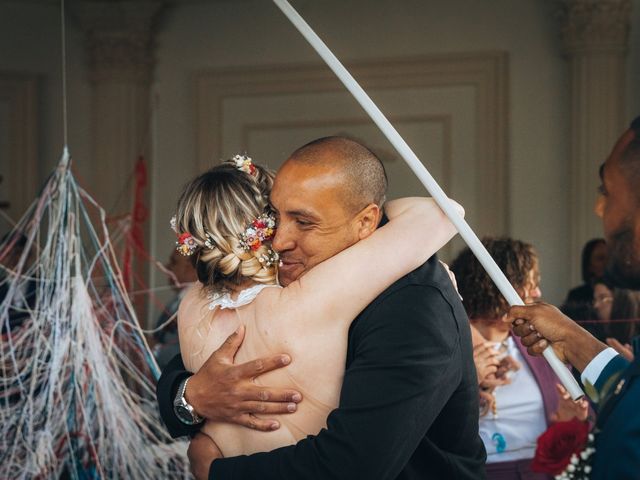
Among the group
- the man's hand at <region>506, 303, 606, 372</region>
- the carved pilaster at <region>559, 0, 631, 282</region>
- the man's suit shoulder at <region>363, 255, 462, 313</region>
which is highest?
the carved pilaster at <region>559, 0, 631, 282</region>

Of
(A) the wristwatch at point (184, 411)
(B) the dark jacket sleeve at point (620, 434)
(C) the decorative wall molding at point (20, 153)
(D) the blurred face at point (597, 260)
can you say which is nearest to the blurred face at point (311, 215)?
(A) the wristwatch at point (184, 411)

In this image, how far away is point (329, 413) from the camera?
1.73 metres

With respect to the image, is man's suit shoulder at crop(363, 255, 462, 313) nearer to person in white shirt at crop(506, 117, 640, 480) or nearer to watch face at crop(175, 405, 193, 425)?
person in white shirt at crop(506, 117, 640, 480)

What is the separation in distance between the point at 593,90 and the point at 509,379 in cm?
269

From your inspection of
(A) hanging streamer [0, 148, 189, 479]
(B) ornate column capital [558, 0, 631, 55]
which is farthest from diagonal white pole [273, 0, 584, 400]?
(B) ornate column capital [558, 0, 631, 55]

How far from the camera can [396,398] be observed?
1.63 meters

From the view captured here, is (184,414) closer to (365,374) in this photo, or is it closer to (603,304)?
(365,374)

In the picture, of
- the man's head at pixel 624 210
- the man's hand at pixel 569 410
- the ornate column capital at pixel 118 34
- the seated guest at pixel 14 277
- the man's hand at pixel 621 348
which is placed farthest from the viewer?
the ornate column capital at pixel 118 34

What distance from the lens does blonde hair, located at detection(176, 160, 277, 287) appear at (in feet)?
6.13

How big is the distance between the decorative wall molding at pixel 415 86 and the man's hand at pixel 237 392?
386 cm

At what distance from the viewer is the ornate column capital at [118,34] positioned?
230 inches

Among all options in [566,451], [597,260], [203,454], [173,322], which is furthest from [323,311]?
[597,260]

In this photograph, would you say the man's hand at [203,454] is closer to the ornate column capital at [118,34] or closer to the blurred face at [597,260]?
the blurred face at [597,260]

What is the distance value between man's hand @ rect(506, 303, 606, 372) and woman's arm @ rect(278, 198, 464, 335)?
0.99 ft
